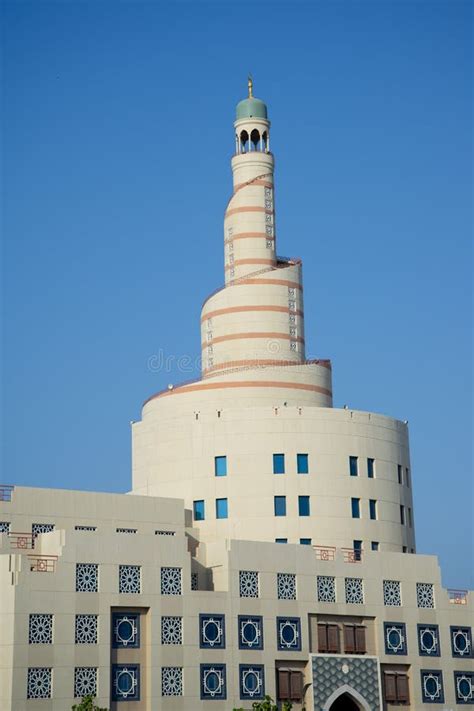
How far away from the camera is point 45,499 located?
58.9 metres

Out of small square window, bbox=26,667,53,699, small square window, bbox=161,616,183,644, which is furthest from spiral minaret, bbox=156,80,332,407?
small square window, bbox=26,667,53,699

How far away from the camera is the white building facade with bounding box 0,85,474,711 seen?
53.0 meters

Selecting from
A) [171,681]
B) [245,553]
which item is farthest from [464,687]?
[171,681]

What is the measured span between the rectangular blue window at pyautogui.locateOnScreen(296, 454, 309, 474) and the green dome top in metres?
21.0

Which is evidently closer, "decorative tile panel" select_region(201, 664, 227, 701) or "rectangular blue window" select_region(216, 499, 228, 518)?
"decorative tile panel" select_region(201, 664, 227, 701)

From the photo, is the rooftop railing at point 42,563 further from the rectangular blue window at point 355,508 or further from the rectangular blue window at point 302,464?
the rectangular blue window at point 355,508

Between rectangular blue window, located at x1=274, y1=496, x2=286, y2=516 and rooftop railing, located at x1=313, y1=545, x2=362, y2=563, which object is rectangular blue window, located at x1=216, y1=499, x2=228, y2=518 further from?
rooftop railing, located at x1=313, y1=545, x2=362, y2=563

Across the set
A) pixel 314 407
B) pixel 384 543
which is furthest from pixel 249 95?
pixel 384 543

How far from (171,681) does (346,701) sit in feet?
34.0

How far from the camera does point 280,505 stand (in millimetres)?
64688

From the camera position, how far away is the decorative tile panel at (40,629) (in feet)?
168

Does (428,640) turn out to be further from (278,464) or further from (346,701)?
(278,464)

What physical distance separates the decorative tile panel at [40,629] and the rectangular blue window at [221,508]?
1480cm

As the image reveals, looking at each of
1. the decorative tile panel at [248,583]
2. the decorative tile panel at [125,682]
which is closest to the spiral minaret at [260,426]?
the decorative tile panel at [248,583]
